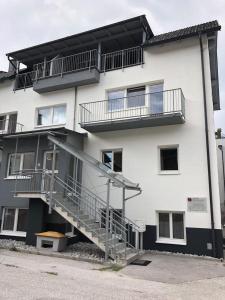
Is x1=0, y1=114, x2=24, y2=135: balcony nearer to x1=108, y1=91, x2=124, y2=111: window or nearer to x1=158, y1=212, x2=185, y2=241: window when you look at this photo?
x1=108, y1=91, x2=124, y2=111: window

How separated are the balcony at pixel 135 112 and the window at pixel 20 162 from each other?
128 inches

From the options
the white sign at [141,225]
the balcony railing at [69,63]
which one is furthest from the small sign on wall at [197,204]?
the balcony railing at [69,63]

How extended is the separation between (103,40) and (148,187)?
818 cm

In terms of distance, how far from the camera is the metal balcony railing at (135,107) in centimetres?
1186

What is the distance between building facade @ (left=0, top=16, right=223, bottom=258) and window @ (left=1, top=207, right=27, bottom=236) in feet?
0.16

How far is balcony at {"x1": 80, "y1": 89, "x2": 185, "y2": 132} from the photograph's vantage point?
11742mm

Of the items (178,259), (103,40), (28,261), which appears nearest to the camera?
(28,261)

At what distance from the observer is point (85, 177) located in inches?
535

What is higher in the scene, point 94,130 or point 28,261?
point 94,130

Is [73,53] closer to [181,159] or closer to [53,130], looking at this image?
[53,130]

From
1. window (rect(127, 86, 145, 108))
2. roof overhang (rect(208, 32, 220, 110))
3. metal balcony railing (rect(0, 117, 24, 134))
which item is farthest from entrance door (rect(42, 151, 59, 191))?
roof overhang (rect(208, 32, 220, 110))

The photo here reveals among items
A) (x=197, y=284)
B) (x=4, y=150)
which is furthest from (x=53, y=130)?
(x=197, y=284)

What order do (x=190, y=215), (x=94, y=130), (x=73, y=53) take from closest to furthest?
(x=190, y=215) < (x=94, y=130) < (x=73, y=53)

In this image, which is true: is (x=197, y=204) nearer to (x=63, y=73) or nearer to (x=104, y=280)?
(x=104, y=280)
